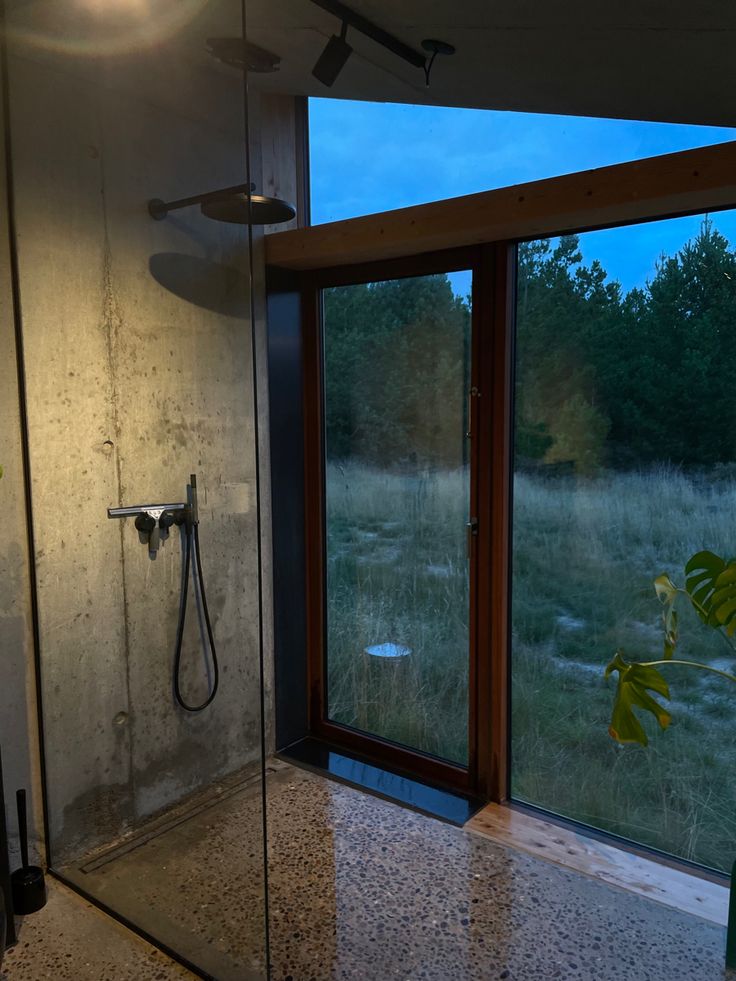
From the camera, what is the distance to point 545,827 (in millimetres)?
2441

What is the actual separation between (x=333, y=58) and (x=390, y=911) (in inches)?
98.2

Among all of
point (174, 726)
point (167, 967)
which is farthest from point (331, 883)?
point (174, 726)

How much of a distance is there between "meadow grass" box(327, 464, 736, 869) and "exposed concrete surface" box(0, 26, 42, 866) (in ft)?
4.18

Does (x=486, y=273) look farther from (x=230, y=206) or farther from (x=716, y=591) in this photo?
(x=716, y=591)

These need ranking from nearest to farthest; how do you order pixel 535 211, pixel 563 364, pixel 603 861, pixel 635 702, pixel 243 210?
pixel 635 702, pixel 243 210, pixel 535 211, pixel 603 861, pixel 563 364

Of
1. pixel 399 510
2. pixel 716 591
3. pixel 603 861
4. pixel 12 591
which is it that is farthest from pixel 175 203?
pixel 603 861

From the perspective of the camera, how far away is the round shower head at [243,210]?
1.88m

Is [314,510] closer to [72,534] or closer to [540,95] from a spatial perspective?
[72,534]

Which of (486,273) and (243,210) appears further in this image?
(486,273)

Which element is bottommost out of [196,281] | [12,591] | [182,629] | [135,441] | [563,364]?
[182,629]

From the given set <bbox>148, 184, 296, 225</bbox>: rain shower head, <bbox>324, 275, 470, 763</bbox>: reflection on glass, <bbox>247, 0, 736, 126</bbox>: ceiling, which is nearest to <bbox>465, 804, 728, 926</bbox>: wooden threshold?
<bbox>324, 275, 470, 763</bbox>: reflection on glass

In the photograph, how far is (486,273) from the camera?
8.13 feet

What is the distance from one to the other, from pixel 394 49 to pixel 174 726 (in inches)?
82.2

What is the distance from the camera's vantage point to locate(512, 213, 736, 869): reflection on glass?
2.12m
